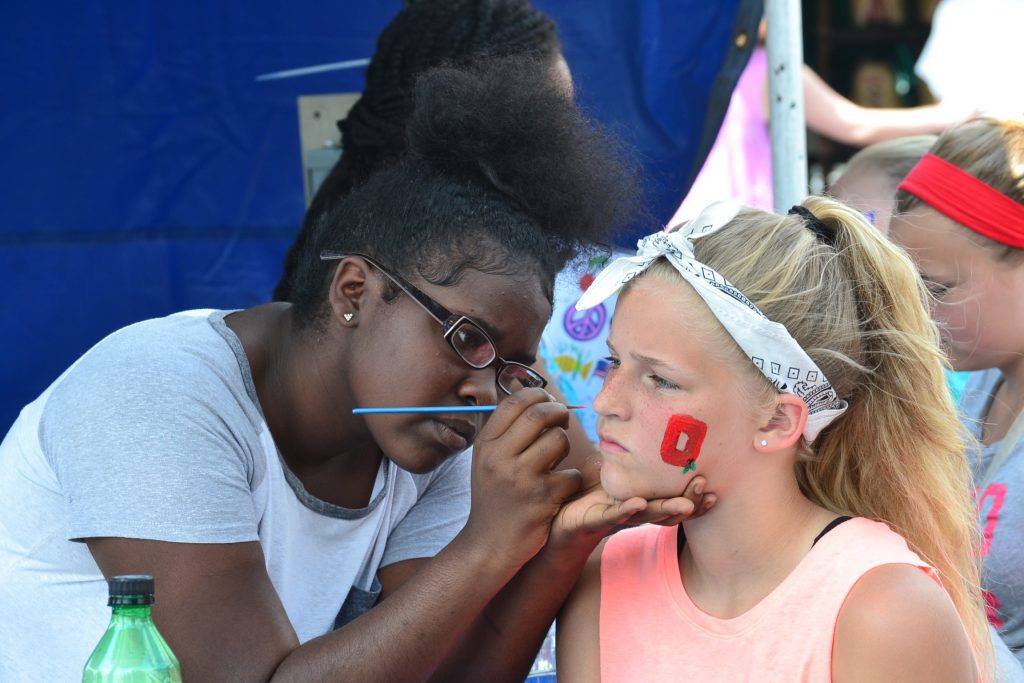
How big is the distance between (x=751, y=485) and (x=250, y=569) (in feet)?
2.55

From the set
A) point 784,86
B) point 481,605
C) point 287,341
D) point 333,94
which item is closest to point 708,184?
point 784,86

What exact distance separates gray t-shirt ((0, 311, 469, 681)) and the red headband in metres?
1.44

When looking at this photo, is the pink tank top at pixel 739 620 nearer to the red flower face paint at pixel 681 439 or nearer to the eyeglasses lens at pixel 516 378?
the red flower face paint at pixel 681 439

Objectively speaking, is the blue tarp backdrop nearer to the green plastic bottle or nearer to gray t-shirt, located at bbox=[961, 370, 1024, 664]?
gray t-shirt, located at bbox=[961, 370, 1024, 664]

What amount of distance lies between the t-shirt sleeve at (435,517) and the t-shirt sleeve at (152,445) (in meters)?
0.43

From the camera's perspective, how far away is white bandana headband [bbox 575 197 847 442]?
1.67m

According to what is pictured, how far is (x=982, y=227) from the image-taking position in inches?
99.0

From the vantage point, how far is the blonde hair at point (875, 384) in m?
1.74

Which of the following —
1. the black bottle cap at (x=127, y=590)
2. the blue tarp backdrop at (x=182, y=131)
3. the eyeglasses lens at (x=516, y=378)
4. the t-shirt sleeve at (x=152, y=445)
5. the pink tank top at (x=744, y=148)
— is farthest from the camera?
the pink tank top at (x=744, y=148)

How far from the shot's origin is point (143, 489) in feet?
5.82

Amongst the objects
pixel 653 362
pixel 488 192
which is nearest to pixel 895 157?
pixel 488 192

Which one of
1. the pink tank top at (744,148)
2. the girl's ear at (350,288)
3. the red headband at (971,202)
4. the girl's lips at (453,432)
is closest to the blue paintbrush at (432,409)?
the girl's lips at (453,432)

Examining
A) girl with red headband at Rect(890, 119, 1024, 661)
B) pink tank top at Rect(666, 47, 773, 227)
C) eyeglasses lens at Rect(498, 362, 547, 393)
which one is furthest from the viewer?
pink tank top at Rect(666, 47, 773, 227)

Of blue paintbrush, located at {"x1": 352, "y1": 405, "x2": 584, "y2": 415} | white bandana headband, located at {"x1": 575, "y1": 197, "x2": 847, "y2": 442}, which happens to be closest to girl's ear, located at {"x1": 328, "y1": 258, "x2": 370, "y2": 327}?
blue paintbrush, located at {"x1": 352, "y1": 405, "x2": 584, "y2": 415}
